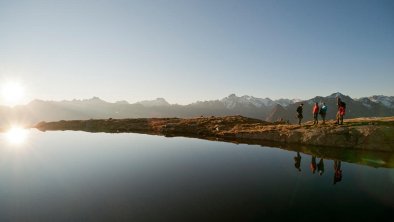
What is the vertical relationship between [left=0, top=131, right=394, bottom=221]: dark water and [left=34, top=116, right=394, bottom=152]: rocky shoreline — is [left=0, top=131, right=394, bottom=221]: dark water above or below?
below

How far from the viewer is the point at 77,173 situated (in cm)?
2462

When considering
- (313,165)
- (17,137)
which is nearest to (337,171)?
(313,165)

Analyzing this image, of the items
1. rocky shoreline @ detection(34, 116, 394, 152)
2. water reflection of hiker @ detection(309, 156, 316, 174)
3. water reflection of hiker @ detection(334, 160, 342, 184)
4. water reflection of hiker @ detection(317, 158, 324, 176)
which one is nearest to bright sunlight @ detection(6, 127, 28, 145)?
rocky shoreline @ detection(34, 116, 394, 152)

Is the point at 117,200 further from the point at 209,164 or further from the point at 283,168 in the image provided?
the point at 283,168

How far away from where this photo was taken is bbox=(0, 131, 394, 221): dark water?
52.1 ft

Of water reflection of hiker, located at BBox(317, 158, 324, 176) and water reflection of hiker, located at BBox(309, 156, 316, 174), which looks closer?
water reflection of hiker, located at BBox(317, 158, 324, 176)

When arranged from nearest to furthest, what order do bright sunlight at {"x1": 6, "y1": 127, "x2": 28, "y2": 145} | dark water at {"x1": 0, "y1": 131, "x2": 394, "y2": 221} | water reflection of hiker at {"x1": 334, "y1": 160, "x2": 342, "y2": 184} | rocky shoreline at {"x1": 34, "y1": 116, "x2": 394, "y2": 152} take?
dark water at {"x1": 0, "y1": 131, "x2": 394, "y2": 221}, water reflection of hiker at {"x1": 334, "y1": 160, "x2": 342, "y2": 184}, rocky shoreline at {"x1": 34, "y1": 116, "x2": 394, "y2": 152}, bright sunlight at {"x1": 6, "y1": 127, "x2": 28, "y2": 145}

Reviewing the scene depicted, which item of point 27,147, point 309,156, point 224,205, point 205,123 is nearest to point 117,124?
point 205,123

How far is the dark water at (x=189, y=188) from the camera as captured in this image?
52.1 ft

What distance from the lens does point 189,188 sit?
2025 cm

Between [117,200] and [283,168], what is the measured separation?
15605 mm

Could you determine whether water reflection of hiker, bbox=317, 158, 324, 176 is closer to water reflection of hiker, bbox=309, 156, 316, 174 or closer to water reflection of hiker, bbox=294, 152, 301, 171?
water reflection of hiker, bbox=309, 156, 316, 174

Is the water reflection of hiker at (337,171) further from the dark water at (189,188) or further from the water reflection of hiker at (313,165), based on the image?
the water reflection of hiker at (313,165)

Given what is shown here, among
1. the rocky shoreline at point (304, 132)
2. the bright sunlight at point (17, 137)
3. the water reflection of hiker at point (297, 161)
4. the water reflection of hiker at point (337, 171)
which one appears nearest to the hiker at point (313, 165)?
the water reflection of hiker at point (297, 161)
